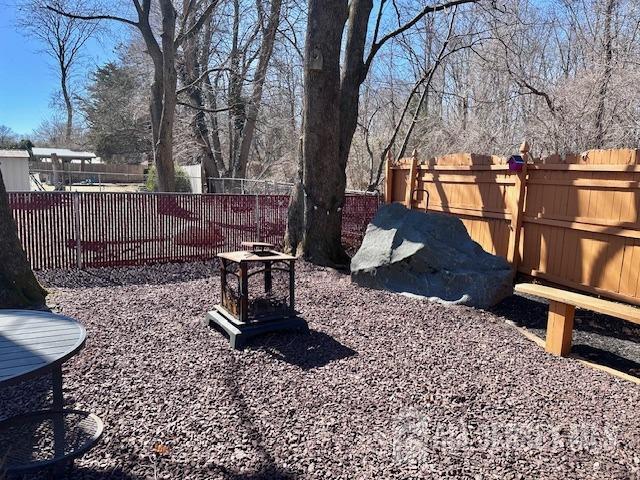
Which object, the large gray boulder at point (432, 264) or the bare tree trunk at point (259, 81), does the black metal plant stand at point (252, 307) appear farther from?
the bare tree trunk at point (259, 81)

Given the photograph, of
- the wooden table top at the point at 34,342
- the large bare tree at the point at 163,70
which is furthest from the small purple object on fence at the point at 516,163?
the large bare tree at the point at 163,70

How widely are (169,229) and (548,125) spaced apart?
975 centimetres

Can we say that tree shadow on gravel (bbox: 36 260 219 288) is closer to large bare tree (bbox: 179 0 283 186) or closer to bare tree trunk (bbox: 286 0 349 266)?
bare tree trunk (bbox: 286 0 349 266)

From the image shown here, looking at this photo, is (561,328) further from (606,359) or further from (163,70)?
(163,70)

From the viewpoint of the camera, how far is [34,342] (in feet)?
7.68

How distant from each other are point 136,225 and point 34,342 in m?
5.45

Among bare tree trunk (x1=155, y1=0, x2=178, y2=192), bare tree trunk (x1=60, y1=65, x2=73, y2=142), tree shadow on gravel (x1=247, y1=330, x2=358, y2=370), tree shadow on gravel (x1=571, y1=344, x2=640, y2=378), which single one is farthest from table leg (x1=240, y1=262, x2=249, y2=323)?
bare tree trunk (x1=60, y1=65, x2=73, y2=142)

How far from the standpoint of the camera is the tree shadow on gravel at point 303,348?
148 inches

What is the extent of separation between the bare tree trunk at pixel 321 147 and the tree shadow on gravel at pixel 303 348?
327cm

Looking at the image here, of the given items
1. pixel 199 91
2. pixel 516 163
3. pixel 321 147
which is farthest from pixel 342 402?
pixel 199 91

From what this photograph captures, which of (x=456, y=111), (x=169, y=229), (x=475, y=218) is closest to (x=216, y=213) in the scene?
(x=169, y=229)

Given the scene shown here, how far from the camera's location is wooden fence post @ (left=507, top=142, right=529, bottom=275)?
21.1 feet

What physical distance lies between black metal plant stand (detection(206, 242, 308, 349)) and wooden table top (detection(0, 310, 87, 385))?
1500 millimetres

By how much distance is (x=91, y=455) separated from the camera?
2.50m
